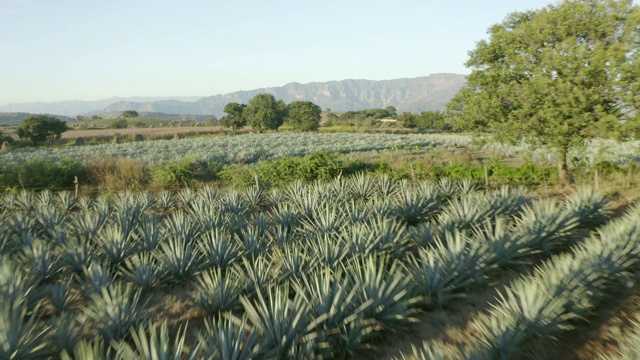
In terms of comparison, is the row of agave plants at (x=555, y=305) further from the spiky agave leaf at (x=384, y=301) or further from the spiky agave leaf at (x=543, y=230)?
the spiky agave leaf at (x=543, y=230)

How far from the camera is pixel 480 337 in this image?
4.32 metres

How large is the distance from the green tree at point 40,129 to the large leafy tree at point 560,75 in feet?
165

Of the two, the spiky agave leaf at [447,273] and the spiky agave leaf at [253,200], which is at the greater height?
the spiky agave leaf at [447,273]

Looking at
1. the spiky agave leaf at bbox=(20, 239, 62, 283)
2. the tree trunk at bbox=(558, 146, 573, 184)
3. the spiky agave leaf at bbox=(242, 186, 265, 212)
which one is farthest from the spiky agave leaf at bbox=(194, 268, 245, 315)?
the tree trunk at bbox=(558, 146, 573, 184)

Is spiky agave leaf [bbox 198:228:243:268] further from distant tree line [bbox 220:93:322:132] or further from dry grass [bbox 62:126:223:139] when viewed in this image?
distant tree line [bbox 220:93:322:132]

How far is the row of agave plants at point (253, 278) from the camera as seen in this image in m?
4.20

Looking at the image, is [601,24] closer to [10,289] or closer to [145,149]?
[10,289]

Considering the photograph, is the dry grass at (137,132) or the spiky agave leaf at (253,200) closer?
the spiky agave leaf at (253,200)

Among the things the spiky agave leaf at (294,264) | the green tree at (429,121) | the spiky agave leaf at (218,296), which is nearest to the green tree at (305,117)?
the green tree at (429,121)

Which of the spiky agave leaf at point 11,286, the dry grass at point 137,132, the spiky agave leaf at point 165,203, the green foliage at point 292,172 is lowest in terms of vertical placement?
the dry grass at point 137,132

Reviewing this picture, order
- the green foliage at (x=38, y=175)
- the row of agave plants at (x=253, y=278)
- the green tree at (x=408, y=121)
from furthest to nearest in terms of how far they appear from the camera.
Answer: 1. the green tree at (x=408, y=121)
2. the green foliage at (x=38, y=175)
3. the row of agave plants at (x=253, y=278)

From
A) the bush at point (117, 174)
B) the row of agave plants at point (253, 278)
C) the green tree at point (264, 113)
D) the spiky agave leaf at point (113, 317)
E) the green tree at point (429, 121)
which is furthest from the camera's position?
the green tree at point (429, 121)

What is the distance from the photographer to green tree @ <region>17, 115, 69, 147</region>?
47.3 meters

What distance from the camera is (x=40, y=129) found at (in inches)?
1877
